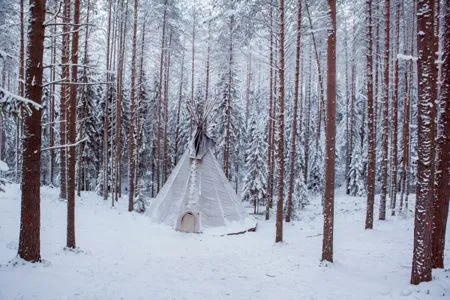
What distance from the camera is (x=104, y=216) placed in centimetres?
1711

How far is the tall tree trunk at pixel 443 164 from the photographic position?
26.1ft

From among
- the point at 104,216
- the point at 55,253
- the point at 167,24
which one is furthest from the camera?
the point at 167,24

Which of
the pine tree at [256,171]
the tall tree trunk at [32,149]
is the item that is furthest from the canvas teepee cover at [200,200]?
the tall tree trunk at [32,149]

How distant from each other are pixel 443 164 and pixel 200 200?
10115 mm

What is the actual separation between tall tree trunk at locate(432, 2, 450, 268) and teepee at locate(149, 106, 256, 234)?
879cm

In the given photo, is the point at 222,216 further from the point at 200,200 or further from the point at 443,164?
the point at 443,164

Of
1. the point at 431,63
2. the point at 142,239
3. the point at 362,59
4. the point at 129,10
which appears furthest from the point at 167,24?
the point at 431,63

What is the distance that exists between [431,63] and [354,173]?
90.7 feet

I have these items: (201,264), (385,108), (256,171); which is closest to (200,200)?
(201,264)

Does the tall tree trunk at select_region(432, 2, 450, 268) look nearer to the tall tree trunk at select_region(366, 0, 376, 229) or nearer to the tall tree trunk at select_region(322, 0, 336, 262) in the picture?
the tall tree trunk at select_region(322, 0, 336, 262)

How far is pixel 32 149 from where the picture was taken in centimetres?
701

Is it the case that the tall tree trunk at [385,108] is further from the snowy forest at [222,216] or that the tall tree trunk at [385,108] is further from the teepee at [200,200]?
the teepee at [200,200]

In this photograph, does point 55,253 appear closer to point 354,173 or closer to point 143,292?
point 143,292

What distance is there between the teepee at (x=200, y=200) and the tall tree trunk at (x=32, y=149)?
27.4 ft
